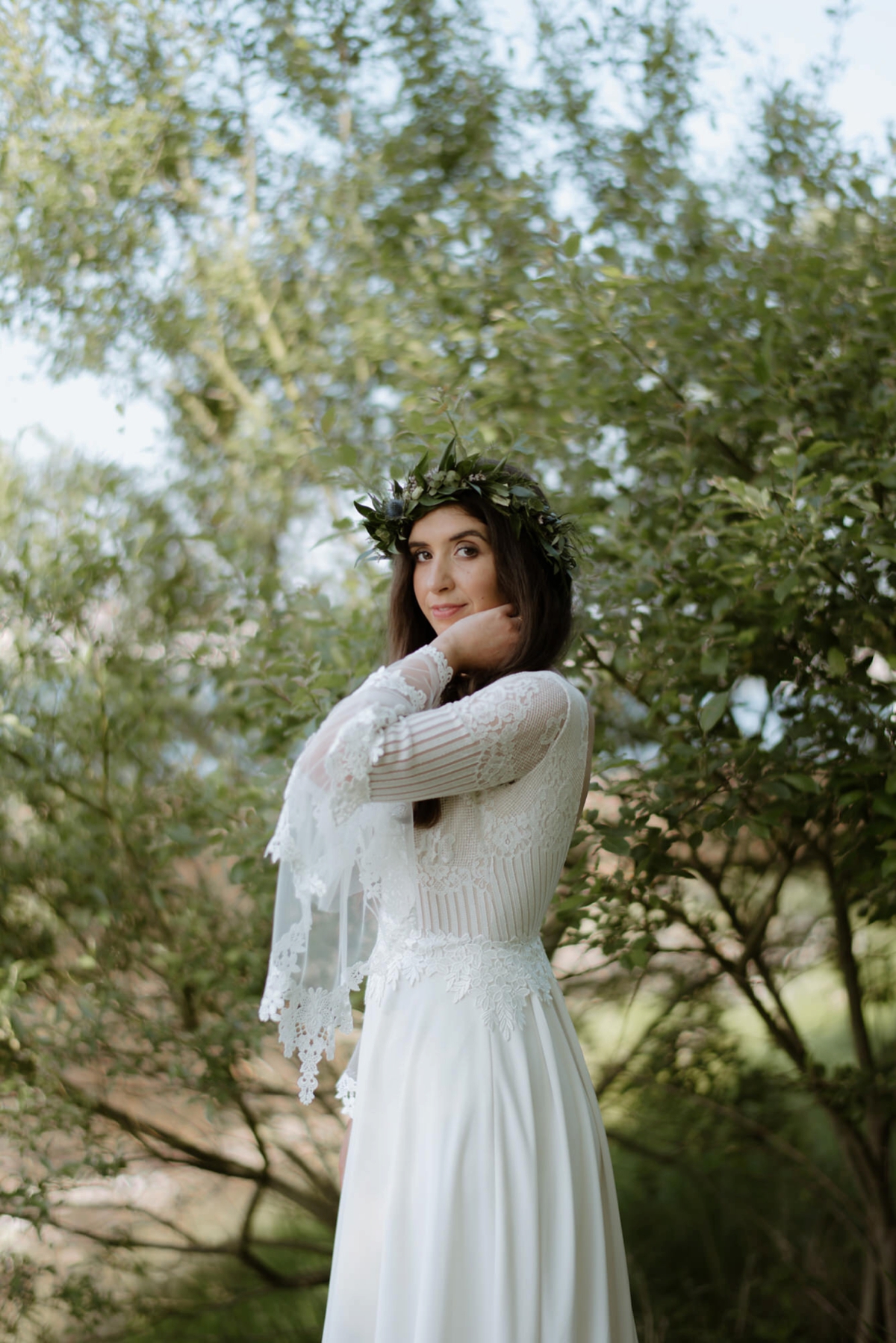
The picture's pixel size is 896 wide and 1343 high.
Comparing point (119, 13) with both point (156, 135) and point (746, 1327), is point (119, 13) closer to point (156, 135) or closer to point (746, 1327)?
point (156, 135)

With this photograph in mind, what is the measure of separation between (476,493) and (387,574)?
1.17m

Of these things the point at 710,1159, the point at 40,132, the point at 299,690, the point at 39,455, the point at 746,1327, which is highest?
the point at 40,132

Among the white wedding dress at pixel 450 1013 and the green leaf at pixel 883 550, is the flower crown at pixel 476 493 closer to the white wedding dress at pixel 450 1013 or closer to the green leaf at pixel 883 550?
the white wedding dress at pixel 450 1013

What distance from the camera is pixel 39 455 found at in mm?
3387

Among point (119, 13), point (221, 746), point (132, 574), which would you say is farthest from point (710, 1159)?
point (119, 13)

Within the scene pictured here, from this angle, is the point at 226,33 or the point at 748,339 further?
the point at 226,33

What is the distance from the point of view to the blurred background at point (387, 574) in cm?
239

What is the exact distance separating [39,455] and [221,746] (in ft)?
3.91

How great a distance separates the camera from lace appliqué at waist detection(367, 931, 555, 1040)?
150 cm

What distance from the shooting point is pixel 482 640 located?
1596 mm

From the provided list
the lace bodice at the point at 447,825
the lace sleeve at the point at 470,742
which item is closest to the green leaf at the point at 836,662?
the lace bodice at the point at 447,825

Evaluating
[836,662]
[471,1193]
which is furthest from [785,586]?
[471,1193]

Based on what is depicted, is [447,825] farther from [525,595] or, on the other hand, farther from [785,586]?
[785,586]

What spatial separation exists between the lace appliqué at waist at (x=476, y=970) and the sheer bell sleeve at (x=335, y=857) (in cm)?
5
